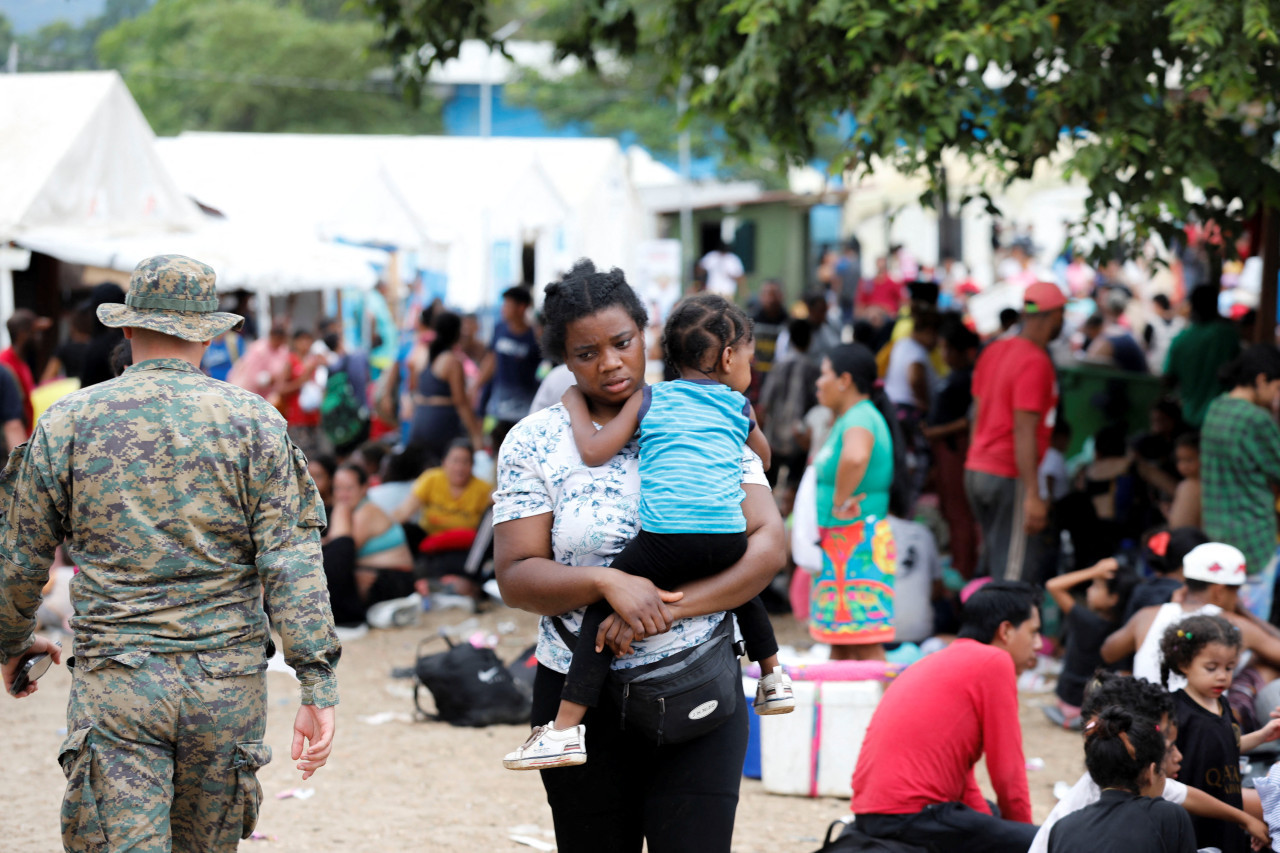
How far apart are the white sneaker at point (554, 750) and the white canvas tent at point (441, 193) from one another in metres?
12.4

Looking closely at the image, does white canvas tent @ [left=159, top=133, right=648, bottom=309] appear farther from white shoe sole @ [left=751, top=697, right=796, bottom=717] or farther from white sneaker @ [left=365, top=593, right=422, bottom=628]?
white shoe sole @ [left=751, top=697, right=796, bottom=717]

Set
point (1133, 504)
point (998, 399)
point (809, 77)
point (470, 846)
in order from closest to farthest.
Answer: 1. point (470, 846)
2. point (809, 77)
3. point (998, 399)
4. point (1133, 504)

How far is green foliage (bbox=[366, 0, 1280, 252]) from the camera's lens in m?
5.98

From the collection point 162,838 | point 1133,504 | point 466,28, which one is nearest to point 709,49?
point 466,28

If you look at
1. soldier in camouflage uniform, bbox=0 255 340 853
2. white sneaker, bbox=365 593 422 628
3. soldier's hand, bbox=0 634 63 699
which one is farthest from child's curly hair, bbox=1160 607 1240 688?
white sneaker, bbox=365 593 422 628

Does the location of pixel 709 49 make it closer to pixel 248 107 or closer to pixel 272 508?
pixel 272 508

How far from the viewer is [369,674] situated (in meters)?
7.50

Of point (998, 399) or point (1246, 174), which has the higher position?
point (1246, 174)

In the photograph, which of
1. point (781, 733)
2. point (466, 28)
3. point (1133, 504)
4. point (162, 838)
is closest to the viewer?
point (162, 838)

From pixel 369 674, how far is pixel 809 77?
13.7 feet

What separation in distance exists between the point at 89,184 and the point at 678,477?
839 centimetres

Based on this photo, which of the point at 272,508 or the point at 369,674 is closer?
the point at 272,508

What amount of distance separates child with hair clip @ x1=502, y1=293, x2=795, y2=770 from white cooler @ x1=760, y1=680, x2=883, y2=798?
96.3 inches

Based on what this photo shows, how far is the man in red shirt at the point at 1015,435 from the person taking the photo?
725 centimetres
